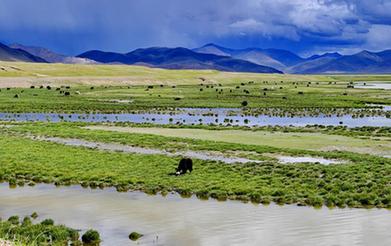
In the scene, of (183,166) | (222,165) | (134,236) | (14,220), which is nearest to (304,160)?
(222,165)

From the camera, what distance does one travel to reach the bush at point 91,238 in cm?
1947

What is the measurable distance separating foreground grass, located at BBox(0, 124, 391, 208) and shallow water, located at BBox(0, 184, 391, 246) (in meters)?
1.41

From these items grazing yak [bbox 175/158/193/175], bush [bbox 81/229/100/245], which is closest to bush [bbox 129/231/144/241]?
bush [bbox 81/229/100/245]

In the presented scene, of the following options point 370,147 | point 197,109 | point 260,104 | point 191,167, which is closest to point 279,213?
point 191,167

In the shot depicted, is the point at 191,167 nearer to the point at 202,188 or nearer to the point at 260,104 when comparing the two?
the point at 202,188

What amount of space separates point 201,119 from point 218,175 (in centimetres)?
3991

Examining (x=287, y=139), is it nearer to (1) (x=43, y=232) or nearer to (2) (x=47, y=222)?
(2) (x=47, y=222)

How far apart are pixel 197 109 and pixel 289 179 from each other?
60376mm

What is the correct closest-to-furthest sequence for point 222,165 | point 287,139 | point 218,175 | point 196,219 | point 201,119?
point 196,219 → point 218,175 → point 222,165 → point 287,139 → point 201,119

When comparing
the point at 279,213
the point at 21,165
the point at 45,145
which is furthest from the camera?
the point at 45,145

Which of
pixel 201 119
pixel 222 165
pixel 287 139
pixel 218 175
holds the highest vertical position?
pixel 201 119

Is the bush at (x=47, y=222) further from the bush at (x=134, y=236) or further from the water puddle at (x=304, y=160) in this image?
the water puddle at (x=304, y=160)

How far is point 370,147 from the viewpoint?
4441 centimetres

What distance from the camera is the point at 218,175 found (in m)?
31.9
